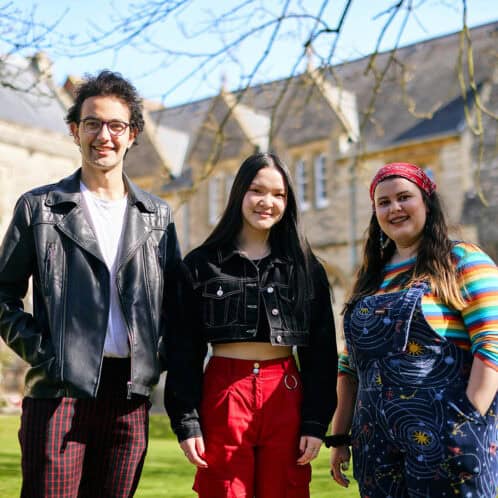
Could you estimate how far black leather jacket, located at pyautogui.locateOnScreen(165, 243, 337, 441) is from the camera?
310 centimetres

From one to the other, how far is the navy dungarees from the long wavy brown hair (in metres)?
0.07

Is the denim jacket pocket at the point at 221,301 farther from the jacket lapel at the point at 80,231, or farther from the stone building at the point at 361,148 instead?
the stone building at the point at 361,148

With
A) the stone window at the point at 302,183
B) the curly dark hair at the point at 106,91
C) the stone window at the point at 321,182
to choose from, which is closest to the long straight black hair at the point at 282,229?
the curly dark hair at the point at 106,91

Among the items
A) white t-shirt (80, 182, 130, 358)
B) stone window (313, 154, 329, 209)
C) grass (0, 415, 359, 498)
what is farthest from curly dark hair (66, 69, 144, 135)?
stone window (313, 154, 329, 209)

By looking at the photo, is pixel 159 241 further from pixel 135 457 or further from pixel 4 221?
pixel 4 221

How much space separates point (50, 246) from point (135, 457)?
0.84 metres

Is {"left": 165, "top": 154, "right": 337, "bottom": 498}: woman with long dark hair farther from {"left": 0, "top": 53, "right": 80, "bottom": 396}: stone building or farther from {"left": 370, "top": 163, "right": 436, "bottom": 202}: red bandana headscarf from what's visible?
{"left": 0, "top": 53, "right": 80, "bottom": 396}: stone building

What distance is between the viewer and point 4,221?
75.9ft

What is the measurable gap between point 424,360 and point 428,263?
1.18 ft

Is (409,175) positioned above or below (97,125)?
below

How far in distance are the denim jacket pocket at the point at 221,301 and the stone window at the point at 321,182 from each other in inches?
A: 808

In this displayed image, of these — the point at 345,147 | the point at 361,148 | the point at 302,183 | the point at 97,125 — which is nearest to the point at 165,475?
the point at 97,125

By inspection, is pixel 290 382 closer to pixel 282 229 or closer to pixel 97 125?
pixel 282 229

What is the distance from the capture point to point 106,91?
122 inches
